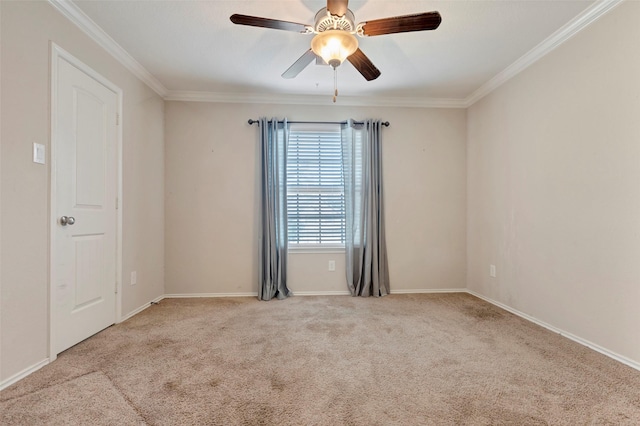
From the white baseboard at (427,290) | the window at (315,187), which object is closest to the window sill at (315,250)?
the window at (315,187)

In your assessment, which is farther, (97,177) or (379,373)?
(97,177)

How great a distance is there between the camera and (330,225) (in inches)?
142

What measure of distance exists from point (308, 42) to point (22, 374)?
9.78 ft

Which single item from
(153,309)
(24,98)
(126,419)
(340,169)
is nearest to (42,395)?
(126,419)

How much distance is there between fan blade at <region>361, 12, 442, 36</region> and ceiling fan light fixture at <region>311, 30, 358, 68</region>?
11 cm

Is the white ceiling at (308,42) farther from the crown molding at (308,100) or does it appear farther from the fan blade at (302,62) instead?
the fan blade at (302,62)

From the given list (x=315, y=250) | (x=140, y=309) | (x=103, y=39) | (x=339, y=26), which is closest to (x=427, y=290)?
(x=315, y=250)

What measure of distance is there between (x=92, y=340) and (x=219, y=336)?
93 cm

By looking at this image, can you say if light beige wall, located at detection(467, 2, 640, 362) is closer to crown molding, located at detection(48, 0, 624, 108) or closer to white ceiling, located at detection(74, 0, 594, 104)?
crown molding, located at detection(48, 0, 624, 108)

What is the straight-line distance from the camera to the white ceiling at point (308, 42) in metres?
2.01

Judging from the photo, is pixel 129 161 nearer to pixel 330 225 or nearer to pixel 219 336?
pixel 219 336

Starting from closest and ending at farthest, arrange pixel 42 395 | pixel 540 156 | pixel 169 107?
pixel 42 395 < pixel 540 156 < pixel 169 107

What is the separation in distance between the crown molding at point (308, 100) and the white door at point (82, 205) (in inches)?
38.6

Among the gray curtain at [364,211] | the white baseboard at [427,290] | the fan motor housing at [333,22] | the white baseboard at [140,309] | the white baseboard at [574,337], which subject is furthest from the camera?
the white baseboard at [427,290]
